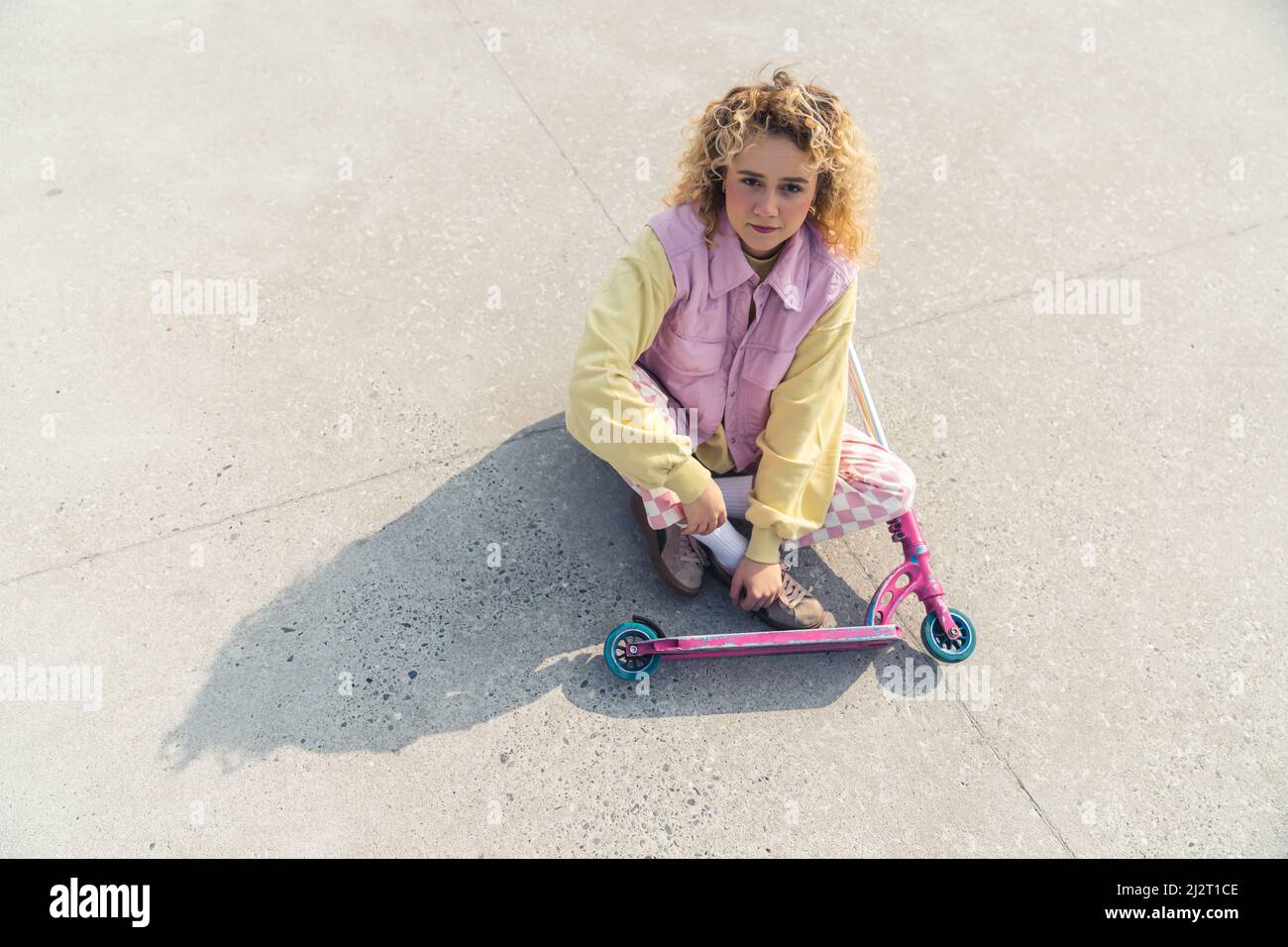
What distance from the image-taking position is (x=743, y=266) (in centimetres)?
246

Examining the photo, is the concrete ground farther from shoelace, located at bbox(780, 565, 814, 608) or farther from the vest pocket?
the vest pocket

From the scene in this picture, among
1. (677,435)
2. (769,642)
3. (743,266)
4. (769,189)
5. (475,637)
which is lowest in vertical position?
(475,637)

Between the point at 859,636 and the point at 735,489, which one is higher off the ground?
the point at 735,489

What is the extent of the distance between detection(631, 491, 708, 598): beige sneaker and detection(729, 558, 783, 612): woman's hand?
12 centimetres

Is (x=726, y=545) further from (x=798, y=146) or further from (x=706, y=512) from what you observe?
(x=798, y=146)

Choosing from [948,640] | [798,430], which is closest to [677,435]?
[798,430]

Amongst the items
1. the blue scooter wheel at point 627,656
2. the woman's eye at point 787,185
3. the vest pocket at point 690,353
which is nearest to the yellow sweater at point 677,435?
the vest pocket at point 690,353

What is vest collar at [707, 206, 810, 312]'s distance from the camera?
8.03 feet

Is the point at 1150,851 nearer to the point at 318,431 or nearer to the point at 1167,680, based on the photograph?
the point at 1167,680

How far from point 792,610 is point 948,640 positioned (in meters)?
0.41

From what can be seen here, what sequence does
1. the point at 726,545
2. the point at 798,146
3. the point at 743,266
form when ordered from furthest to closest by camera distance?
the point at 726,545 < the point at 743,266 < the point at 798,146

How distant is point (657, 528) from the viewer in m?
2.72

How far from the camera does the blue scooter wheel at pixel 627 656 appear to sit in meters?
2.59
